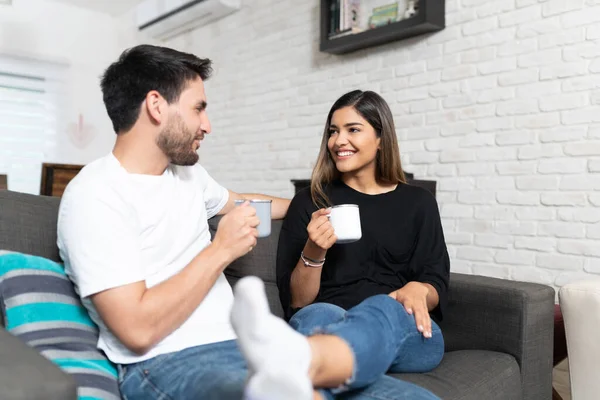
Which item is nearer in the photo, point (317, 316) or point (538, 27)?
point (317, 316)

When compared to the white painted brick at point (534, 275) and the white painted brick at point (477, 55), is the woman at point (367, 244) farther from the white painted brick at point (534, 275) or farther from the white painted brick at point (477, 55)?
the white painted brick at point (477, 55)

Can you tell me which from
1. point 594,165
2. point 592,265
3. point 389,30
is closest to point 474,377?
point 592,265

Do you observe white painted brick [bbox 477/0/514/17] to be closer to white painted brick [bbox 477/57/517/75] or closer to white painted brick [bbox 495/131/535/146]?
white painted brick [bbox 477/57/517/75]

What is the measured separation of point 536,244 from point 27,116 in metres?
4.43

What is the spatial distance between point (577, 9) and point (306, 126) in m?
1.70

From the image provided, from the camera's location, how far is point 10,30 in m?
4.91

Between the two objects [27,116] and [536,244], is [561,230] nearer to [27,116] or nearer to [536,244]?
[536,244]

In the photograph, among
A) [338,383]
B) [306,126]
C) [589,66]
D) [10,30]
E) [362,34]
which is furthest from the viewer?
[10,30]

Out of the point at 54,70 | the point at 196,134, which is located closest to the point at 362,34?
the point at 196,134

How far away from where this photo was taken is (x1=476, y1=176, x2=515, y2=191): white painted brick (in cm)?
259

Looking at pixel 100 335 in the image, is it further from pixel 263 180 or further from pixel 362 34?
pixel 263 180

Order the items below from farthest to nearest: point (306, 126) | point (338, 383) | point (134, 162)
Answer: point (306, 126) → point (134, 162) → point (338, 383)

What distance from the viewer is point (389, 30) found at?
Answer: 293 cm

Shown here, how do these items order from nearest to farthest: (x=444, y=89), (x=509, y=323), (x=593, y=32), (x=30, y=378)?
1. (x=30, y=378)
2. (x=509, y=323)
3. (x=593, y=32)
4. (x=444, y=89)
